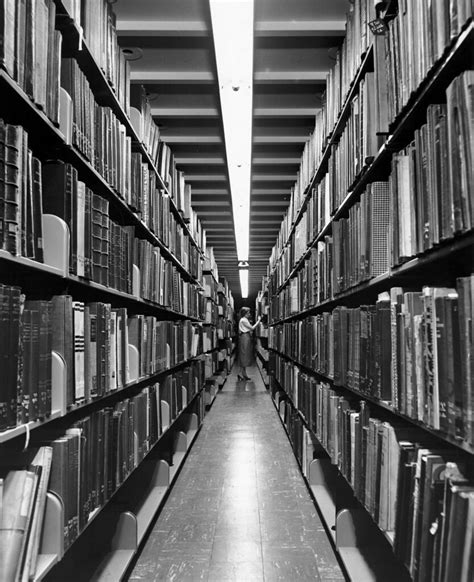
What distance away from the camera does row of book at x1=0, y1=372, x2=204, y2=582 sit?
117cm

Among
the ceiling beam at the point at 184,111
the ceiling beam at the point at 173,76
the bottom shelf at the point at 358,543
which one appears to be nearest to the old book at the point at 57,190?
the bottom shelf at the point at 358,543

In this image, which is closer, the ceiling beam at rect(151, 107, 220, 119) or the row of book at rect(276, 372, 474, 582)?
the row of book at rect(276, 372, 474, 582)

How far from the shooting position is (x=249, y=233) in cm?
802

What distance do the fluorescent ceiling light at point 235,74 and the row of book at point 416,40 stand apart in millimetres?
942

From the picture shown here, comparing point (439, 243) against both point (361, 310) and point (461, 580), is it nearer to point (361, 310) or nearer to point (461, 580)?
point (461, 580)

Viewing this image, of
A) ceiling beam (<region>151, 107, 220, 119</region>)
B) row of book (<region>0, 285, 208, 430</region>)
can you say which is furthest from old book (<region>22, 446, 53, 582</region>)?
ceiling beam (<region>151, 107, 220, 119</region>)

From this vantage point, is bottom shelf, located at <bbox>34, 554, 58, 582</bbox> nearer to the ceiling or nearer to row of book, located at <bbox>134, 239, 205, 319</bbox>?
row of book, located at <bbox>134, 239, 205, 319</bbox>

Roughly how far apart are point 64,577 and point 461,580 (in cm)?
156

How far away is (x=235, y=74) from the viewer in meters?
2.89

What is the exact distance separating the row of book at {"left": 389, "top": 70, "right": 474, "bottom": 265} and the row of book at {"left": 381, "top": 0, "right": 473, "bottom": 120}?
0.11 meters

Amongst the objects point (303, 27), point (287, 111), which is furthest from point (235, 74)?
point (287, 111)

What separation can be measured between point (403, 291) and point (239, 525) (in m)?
1.76

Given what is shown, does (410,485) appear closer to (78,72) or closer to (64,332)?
(64,332)

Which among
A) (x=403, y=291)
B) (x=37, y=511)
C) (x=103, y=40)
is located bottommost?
(x=37, y=511)
